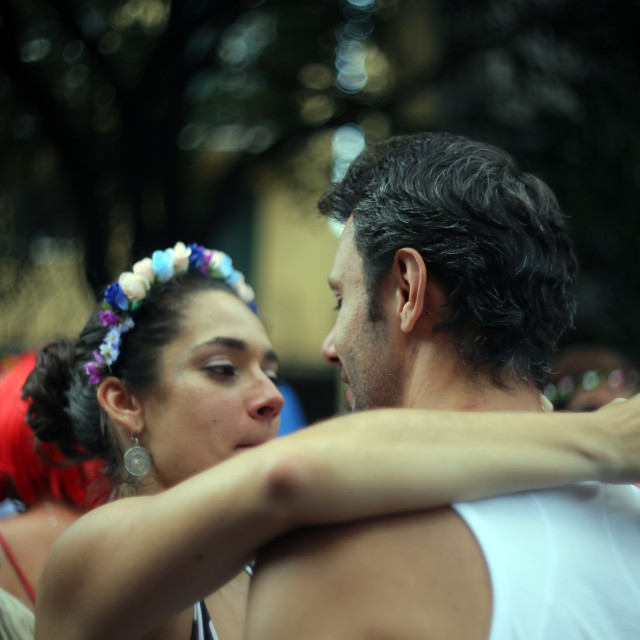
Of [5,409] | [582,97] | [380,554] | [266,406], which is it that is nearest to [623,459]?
[380,554]

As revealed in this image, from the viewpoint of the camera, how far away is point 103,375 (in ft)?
8.52

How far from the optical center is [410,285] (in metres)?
1.57

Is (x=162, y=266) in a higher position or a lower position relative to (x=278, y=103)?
lower

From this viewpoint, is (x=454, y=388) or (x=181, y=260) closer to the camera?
(x=454, y=388)

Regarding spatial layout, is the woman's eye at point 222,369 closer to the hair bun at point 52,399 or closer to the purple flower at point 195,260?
the purple flower at point 195,260

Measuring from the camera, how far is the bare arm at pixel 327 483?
3.69 feet

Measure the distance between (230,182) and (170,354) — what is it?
3.10 m

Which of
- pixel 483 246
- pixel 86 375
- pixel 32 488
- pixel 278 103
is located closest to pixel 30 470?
pixel 32 488

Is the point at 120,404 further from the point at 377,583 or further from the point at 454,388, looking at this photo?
the point at 377,583

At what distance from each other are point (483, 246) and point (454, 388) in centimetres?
29

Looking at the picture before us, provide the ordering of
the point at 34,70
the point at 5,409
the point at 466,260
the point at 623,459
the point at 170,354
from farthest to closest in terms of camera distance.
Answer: the point at 34,70 < the point at 5,409 < the point at 170,354 < the point at 466,260 < the point at 623,459

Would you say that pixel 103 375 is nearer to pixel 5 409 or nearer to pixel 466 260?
pixel 5 409

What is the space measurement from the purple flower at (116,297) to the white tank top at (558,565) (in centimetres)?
169

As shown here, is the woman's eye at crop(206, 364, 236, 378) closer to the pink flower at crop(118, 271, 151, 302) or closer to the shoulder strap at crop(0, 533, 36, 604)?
the pink flower at crop(118, 271, 151, 302)
